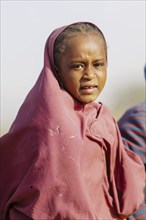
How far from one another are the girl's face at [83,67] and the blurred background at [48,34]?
0.49m

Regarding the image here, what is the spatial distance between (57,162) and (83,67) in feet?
0.98

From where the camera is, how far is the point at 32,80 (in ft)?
5.65

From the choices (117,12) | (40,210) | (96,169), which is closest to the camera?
(40,210)

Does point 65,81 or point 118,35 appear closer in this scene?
point 65,81

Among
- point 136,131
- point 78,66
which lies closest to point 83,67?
point 78,66

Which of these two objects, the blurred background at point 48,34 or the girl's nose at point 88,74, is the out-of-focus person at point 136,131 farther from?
the girl's nose at point 88,74

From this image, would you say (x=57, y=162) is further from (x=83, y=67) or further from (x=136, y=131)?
(x=136, y=131)

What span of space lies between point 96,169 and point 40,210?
23cm

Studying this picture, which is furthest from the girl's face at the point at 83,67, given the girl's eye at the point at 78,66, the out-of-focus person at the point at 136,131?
the out-of-focus person at the point at 136,131

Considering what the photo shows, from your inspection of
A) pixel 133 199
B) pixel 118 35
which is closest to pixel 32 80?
pixel 118 35

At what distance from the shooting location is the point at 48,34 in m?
1.72

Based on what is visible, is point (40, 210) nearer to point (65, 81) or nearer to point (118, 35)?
point (65, 81)

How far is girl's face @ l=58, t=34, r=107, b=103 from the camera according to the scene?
1.21 m

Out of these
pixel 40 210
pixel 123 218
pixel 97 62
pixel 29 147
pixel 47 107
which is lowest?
pixel 123 218
